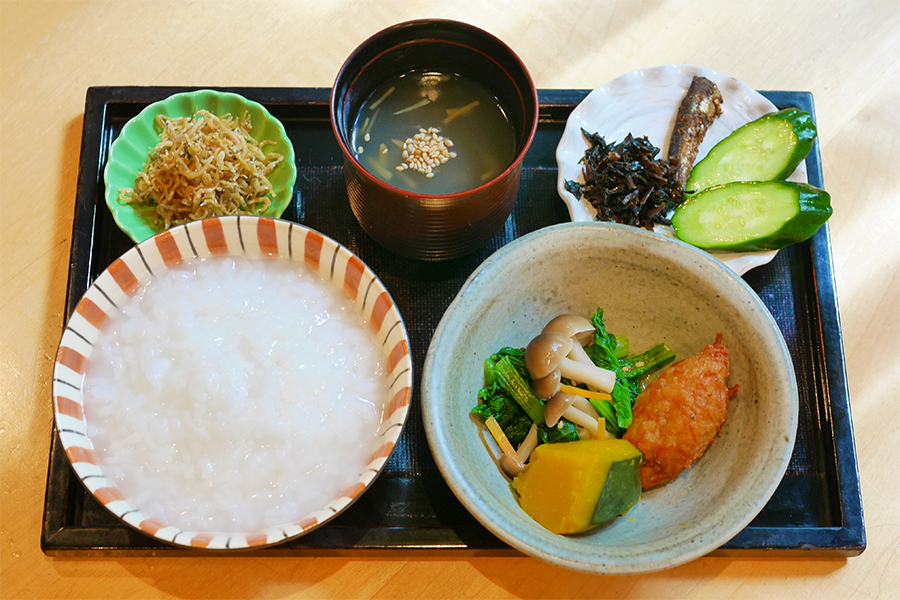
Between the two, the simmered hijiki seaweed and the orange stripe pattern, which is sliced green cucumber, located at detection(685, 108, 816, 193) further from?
the orange stripe pattern

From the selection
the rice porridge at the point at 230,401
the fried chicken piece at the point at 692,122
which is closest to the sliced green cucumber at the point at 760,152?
the fried chicken piece at the point at 692,122

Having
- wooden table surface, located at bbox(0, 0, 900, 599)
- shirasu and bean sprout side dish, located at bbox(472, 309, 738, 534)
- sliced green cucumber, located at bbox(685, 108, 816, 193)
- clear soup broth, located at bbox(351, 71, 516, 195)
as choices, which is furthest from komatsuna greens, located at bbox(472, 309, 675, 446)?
sliced green cucumber, located at bbox(685, 108, 816, 193)

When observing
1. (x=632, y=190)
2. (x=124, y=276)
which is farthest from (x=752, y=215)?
(x=124, y=276)

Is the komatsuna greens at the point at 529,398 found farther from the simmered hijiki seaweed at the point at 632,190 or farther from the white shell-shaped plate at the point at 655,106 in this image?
the white shell-shaped plate at the point at 655,106

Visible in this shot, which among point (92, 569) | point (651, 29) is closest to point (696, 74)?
point (651, 29)

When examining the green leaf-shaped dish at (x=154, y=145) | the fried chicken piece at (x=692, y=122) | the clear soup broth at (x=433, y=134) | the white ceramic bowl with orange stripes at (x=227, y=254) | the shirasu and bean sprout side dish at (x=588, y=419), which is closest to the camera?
the white ceramic bowl with orange stripes at (x=227, y=254)

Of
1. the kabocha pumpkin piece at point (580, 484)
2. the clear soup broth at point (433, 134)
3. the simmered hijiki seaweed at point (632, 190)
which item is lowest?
the kabocha pumpkin piece at point (580, 484)
